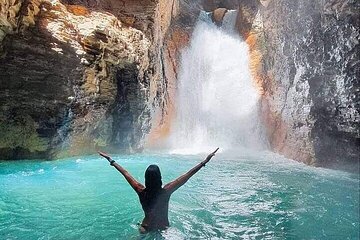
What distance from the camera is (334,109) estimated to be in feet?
35.8

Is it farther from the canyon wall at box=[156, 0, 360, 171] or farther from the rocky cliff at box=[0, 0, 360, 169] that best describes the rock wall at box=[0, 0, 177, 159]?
the canyon wall at box=[156, 0, 360, 171]

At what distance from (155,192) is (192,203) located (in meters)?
3.02

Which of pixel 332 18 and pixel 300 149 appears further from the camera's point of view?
pixel 300 149

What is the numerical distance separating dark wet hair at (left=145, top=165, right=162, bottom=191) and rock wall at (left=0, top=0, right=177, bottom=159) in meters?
8.01

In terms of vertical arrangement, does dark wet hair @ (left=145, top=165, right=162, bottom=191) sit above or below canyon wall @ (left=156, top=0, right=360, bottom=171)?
below

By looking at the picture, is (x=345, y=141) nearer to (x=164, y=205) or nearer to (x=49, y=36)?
(x=164, y=205)

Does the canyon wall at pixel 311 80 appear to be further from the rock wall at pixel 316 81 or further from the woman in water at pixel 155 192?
the woman in water at pixel 155 192

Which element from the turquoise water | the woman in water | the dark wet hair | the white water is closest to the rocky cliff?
the turquoise water

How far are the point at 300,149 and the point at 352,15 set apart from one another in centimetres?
536

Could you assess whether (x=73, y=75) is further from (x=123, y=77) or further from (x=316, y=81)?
(x=316, y=81)

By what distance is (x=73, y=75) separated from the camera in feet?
37.4

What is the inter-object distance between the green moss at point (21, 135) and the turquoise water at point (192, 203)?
59 cm

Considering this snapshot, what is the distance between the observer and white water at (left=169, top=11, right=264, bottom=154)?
18.4 meters

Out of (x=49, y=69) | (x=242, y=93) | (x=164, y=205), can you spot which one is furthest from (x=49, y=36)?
(x=242, y=93)
